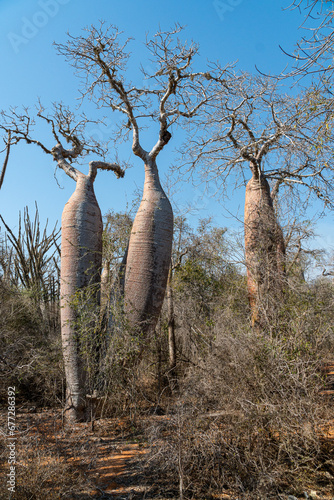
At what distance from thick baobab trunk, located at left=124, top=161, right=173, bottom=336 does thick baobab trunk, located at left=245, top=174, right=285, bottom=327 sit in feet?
4.12

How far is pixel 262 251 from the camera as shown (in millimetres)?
4902

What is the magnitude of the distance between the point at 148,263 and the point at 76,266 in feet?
3.45

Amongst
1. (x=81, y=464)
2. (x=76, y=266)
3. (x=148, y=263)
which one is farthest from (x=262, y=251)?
(x=81, y=464)

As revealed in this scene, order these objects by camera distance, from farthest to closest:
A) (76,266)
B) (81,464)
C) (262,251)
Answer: (76,266) < (262,251) < (81,464)

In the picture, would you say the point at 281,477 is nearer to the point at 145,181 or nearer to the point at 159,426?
the point at 159,426

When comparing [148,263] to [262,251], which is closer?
[262,251]

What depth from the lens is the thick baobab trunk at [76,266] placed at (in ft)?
15.8

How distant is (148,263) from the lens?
5070 millimetres

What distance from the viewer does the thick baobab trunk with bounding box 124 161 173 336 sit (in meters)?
4.95

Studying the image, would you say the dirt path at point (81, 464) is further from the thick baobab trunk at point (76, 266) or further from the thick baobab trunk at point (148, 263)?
the thick baobab trunk at point (148, 263)

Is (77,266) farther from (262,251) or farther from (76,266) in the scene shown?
(262,251)

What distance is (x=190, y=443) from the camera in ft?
10.5

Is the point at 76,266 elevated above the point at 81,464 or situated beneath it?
elevated above

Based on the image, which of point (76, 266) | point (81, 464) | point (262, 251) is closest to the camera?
point (81, 464)
